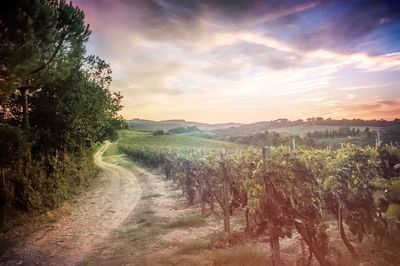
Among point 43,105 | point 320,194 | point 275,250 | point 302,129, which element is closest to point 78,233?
point 275,250

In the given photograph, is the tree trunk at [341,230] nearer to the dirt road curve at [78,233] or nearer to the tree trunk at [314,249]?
the tree trunk at [314,249]

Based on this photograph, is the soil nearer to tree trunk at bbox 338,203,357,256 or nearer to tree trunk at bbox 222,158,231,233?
tree trunk at bbox 338,203,357,256

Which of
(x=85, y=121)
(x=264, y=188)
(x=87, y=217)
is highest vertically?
(x=85, y=121)

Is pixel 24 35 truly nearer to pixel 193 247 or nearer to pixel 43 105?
pixel 193 247

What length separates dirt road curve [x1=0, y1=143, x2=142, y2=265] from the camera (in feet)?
34.1

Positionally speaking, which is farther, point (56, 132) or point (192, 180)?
point (56, 132)

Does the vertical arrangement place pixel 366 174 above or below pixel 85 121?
Result: below

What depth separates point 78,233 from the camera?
1309 cm

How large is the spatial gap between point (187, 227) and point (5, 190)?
7181 millimetres

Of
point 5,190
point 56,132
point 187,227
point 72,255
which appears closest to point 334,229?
point 187,227

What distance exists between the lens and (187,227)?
13.1m

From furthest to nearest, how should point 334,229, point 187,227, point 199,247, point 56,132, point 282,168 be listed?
point 56,132
point 187,227
point 334,229
point 199,247
point 282,168

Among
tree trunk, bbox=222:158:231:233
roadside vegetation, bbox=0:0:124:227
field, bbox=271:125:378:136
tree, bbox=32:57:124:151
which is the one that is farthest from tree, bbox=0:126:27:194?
field, bbox=271:125:378:136

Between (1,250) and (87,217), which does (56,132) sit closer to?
(87,217)
